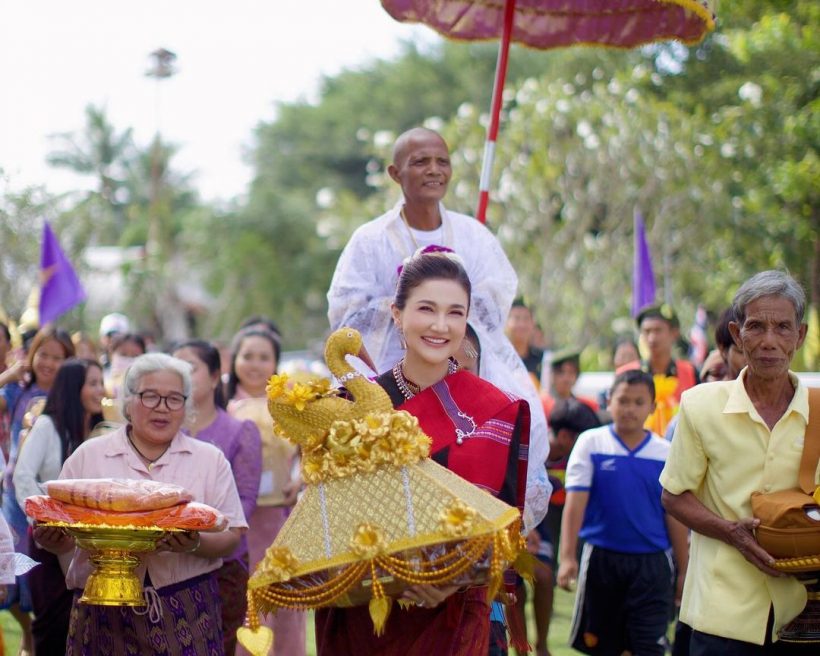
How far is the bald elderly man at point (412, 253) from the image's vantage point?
6219 millimetres

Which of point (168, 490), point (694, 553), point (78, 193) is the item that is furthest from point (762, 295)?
point (78, 193)

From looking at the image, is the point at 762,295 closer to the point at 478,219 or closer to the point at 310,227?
the point at 478,219

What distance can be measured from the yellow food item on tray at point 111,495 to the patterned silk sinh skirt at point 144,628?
656 millimetres

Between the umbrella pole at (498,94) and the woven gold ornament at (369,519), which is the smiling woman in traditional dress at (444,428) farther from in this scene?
the umbrella pole at (498,94)

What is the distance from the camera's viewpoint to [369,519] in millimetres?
4043

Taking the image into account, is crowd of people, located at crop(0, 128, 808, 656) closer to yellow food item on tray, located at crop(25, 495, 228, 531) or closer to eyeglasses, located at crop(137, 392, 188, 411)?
eyeglasses, located at crop(137, 392, 188, 411)

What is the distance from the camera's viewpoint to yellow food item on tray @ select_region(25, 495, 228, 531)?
4.80 metres

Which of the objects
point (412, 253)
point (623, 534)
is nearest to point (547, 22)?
point (412, 253)

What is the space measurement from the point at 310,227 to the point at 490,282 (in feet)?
132

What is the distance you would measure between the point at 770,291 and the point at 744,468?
2.10 ft

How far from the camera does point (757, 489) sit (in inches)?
187

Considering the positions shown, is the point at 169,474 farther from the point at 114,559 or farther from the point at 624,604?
the point at 624,604

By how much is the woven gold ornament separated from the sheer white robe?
6.23 ft

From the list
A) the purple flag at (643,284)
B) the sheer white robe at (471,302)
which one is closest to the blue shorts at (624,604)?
the sheer white robe at (471,302)
